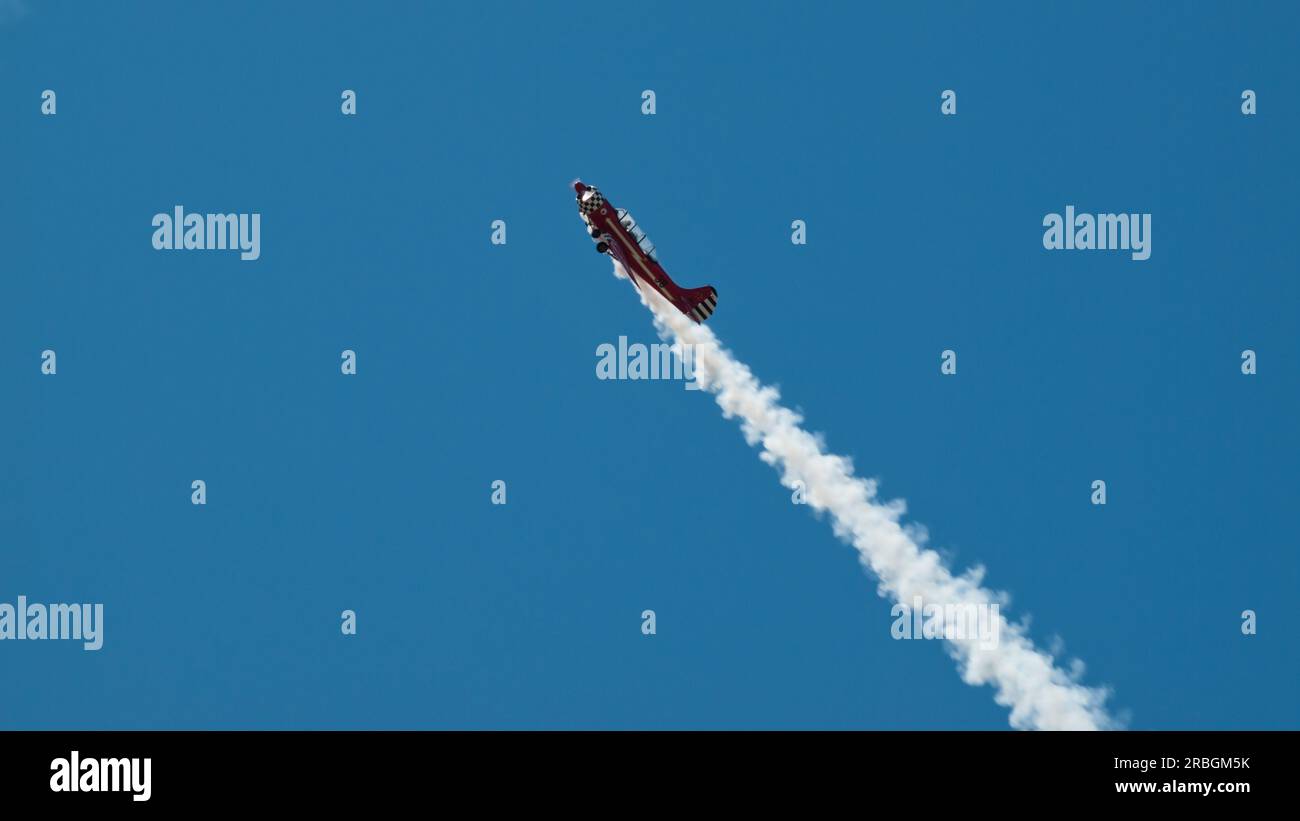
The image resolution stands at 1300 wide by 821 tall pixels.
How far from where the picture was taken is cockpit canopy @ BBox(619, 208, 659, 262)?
8825 centimetres

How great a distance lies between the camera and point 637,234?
8850 cm

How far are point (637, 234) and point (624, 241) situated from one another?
0.58 metres

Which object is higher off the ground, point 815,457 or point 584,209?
point 584,209

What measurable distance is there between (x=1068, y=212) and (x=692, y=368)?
21.9m

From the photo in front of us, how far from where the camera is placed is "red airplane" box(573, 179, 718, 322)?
8825cm

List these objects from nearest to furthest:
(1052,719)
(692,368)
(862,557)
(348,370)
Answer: (1052,719) < (862,557) < (692,368) < (348,370)

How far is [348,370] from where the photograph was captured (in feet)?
333

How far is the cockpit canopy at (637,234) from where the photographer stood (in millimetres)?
88250

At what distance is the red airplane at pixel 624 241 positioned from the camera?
8825cm

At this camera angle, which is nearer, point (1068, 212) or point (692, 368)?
point (692, 368)

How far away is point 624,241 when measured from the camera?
290ft
